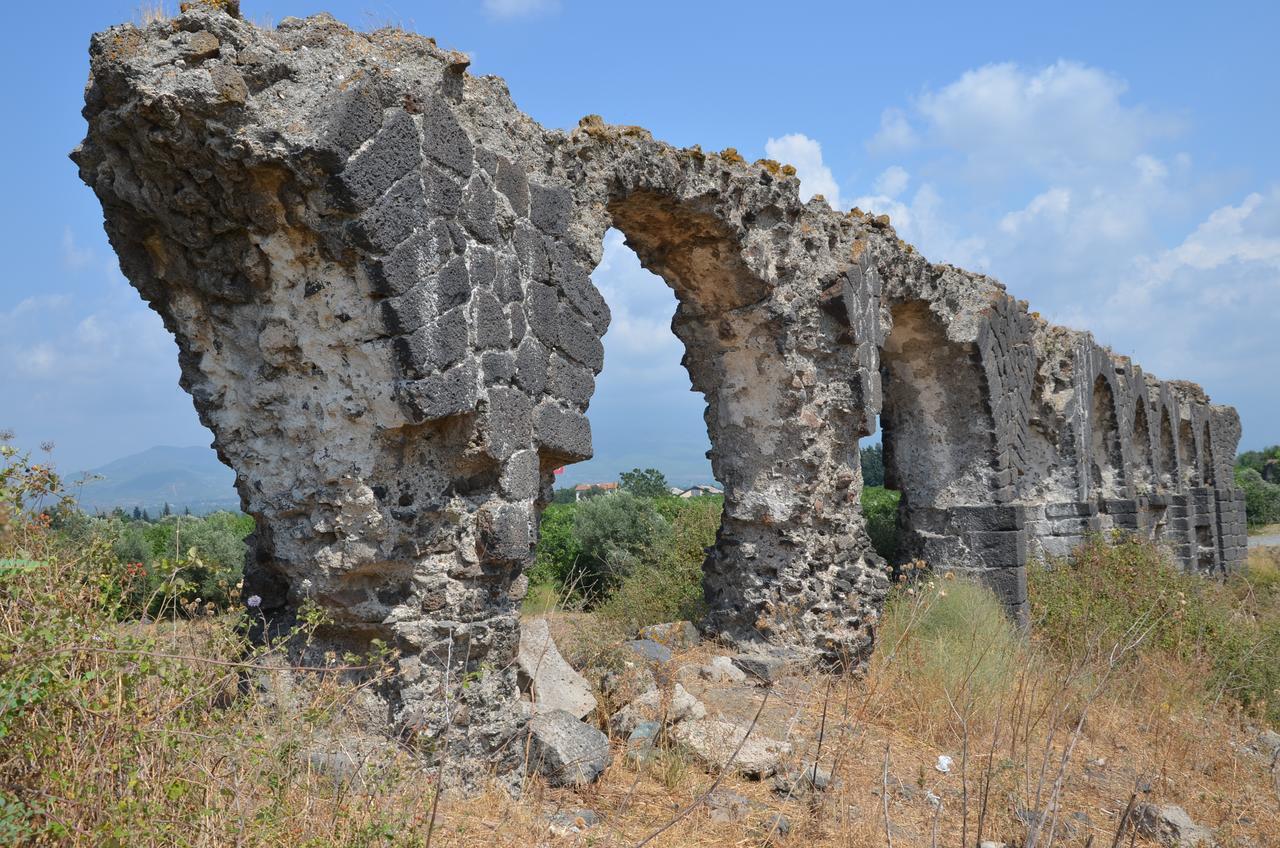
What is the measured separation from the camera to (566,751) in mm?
4285

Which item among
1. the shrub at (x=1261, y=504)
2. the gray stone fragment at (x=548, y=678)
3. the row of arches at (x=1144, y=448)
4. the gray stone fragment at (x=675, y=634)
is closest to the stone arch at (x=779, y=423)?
the gray stone fragment at (x=675, y=634)

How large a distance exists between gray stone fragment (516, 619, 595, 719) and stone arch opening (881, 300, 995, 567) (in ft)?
17.0

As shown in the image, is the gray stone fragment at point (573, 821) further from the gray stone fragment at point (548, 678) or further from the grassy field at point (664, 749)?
the gray stone fragment at point (548, 678)

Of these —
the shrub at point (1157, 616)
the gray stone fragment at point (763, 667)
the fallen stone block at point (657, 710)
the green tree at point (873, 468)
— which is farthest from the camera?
the green tree at point (873, 468)

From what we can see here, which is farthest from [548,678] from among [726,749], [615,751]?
[726,749]

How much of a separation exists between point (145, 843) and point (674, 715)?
116 inches

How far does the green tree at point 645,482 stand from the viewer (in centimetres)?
1709

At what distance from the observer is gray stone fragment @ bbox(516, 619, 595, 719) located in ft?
15.8

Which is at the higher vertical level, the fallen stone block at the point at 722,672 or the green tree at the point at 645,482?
the green tree at the point at 645,482

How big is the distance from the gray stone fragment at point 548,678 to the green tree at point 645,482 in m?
11.6

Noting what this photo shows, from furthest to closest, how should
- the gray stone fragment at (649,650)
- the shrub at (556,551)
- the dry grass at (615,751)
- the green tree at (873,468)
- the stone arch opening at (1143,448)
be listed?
the green tree at (873,468)
the stone arch opening at (1143,448)
the shrub at (556,551)
the gray stone fragment at (649,650)
the dry grass at (615,751)

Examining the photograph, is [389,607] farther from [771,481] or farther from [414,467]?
[771,481]

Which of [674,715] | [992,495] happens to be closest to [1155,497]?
[992,495]

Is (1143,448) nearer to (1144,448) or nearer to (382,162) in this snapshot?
(1144,448)
